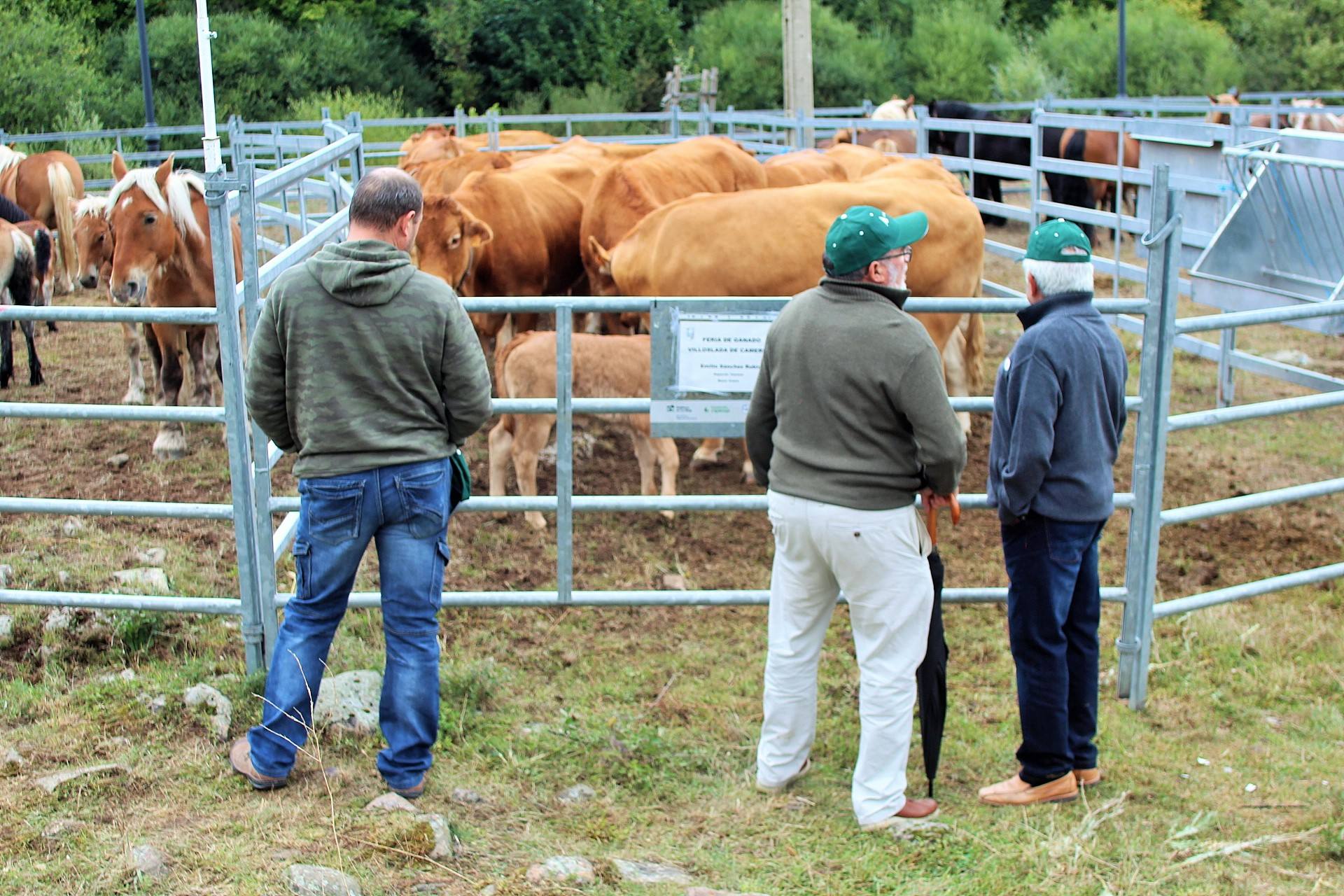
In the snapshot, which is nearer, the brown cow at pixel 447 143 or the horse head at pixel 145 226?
the horse head at pixel 145 226

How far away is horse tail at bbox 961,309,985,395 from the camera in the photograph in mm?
8750

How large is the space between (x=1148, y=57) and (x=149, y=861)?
33252mm

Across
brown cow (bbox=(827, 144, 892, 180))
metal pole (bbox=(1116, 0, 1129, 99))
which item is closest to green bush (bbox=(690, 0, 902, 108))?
metal pole (bbox=(1116, 0, 1129, 99))

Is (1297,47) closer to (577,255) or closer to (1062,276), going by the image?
(577,255)

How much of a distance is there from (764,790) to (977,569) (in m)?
2.36

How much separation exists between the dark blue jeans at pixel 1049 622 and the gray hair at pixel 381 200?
197 centimetres

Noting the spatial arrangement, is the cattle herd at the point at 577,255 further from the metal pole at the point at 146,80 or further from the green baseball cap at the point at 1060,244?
the metal pole at the point at 146,80

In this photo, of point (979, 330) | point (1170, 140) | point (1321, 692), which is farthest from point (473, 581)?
point (1170, 140)

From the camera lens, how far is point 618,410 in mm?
4750

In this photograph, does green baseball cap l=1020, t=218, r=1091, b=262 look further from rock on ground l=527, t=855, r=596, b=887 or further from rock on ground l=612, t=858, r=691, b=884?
rock on ground l=527, t=855, r=596, b=887

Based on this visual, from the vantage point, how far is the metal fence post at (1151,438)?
442 centimetres

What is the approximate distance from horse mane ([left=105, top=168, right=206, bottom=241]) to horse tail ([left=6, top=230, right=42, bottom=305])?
84.0 inches

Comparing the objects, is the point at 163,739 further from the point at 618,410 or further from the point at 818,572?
the point at 818,572

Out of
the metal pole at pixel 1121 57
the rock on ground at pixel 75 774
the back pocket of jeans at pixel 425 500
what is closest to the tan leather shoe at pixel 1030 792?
the back pocket of jeans at pixel 425 500
